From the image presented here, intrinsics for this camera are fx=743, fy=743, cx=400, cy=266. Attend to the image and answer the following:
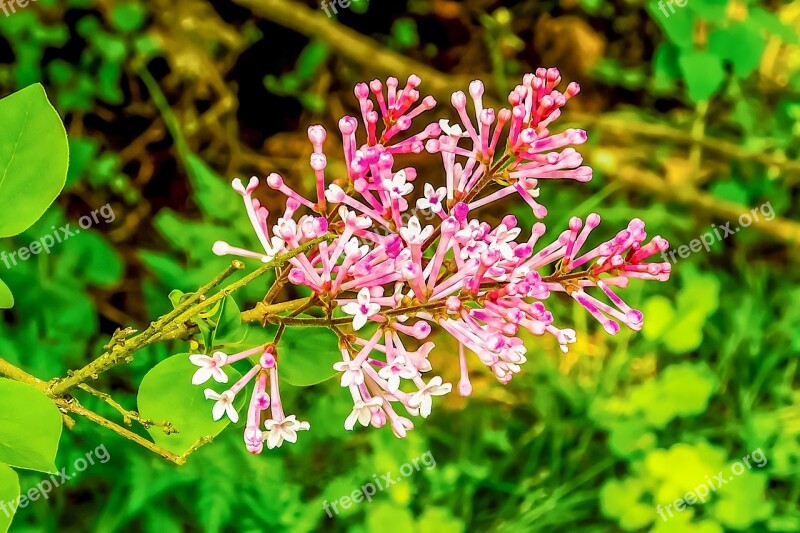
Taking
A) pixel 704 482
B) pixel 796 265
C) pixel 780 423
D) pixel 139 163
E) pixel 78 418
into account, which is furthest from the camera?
pixel 796 265

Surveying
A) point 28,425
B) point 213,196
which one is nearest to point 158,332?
point 28,425

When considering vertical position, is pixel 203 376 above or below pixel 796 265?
above

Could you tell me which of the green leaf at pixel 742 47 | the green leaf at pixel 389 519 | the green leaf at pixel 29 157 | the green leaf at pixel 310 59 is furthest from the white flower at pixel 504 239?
the green leaf at pixel 310 59

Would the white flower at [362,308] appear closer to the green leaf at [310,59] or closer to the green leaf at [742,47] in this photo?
the green leaf at [742,47]

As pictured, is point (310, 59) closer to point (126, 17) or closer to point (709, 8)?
point (126, 17)

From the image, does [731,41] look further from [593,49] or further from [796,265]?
[796,265]

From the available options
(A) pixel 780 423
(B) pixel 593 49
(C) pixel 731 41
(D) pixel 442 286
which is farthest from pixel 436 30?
(D) pixel 442 286

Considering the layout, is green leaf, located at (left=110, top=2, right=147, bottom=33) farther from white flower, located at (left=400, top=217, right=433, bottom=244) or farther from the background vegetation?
white flower, located at (left=400, top=217, right=433, bottom=244)

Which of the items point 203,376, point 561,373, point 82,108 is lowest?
point 561,373
